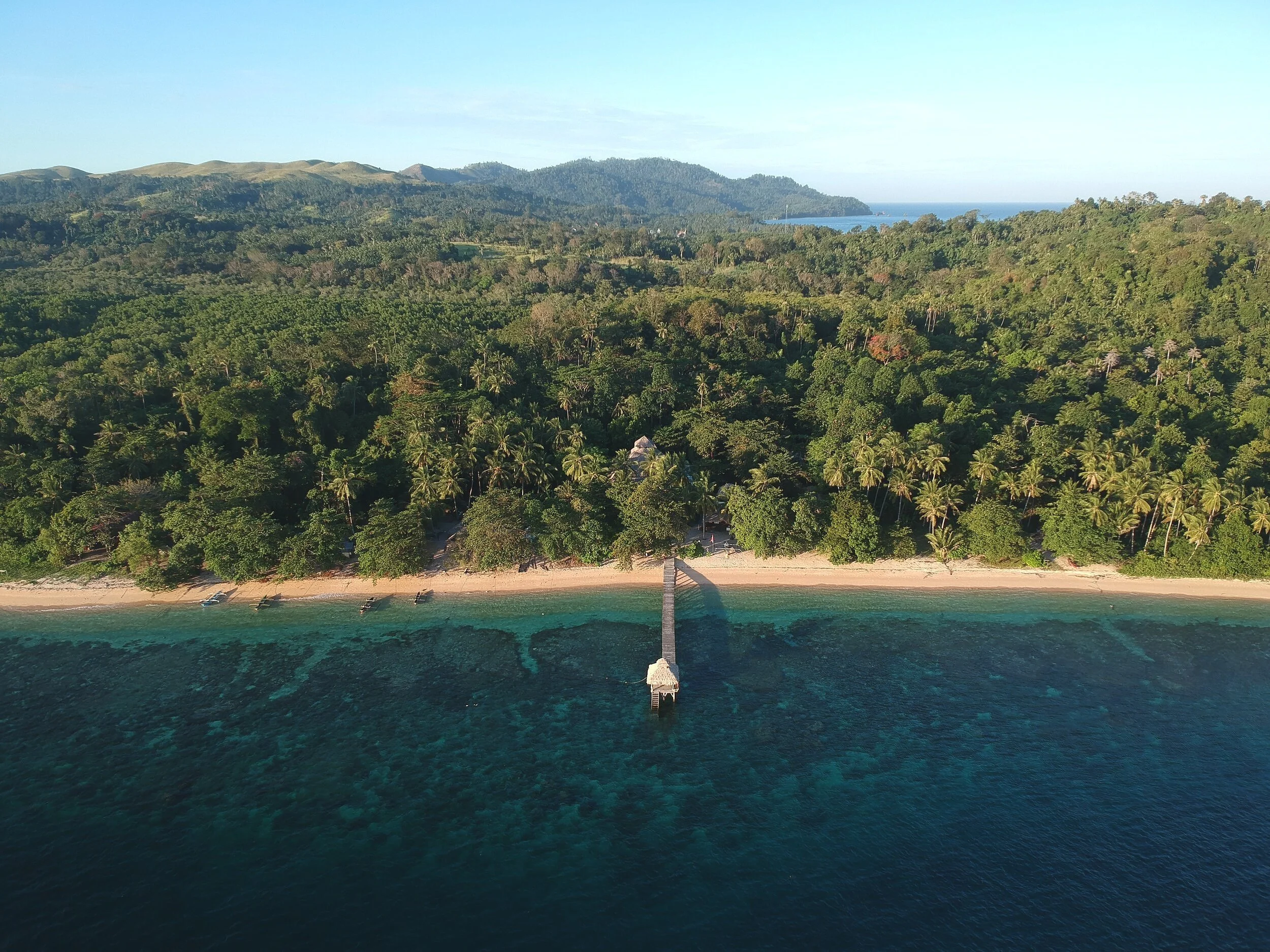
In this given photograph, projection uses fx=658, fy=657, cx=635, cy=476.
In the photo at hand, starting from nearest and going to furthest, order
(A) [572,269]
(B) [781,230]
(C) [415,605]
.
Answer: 1. (C) [415,605]
2. (A) [572,269]
3. (B) [781,230]

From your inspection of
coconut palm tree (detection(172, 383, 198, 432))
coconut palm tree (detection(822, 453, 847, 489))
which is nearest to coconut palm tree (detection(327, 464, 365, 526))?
coconut palm tree (detection(172, 383, 198, 432))

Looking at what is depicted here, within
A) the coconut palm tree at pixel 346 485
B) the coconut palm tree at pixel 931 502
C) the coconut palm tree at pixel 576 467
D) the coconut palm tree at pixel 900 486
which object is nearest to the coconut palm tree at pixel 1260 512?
the coconut palm tree at pixel 931 502

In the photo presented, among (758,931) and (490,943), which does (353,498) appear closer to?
(490,943)

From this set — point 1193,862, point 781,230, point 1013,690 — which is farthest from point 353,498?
point 781,230

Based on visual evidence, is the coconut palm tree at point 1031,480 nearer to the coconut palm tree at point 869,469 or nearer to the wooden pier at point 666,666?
the coconut palm tree at point 869,469

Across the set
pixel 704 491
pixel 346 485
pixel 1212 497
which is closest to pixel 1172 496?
pixel 1212 497

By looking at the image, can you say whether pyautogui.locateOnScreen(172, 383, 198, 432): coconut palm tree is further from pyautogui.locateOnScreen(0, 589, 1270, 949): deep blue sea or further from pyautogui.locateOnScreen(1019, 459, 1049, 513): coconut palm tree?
pyautogui.locateOnScreen(1019, 459, 1049, 513): coconut palm tree
